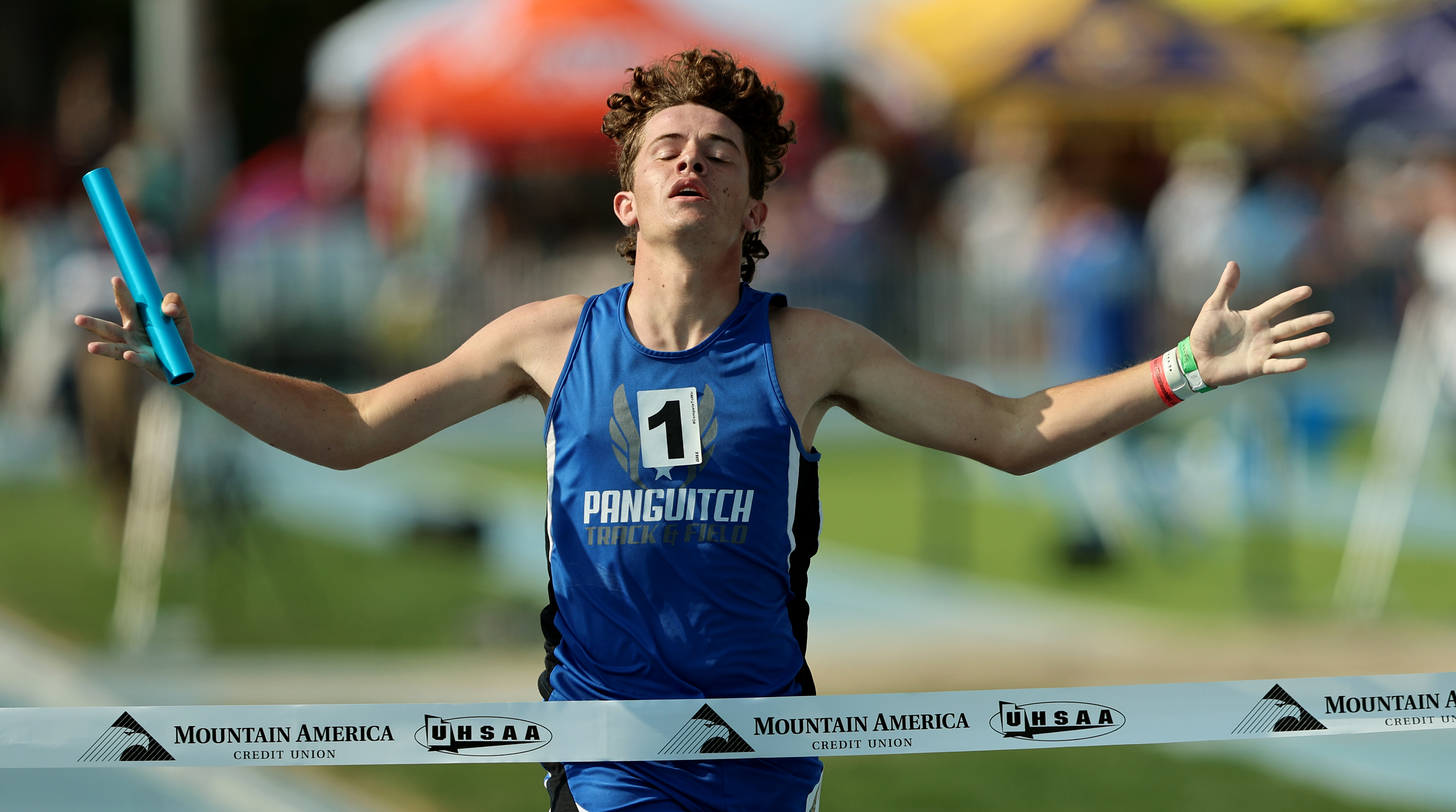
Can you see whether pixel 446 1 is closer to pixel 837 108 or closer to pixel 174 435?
pixel 837 108

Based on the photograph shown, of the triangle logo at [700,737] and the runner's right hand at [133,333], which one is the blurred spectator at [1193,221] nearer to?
the triangle logo at [700,737]

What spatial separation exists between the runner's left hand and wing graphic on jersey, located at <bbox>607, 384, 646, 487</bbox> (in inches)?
45.9

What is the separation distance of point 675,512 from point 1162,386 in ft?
3.43

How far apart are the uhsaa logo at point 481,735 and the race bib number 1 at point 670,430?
610 millimetres

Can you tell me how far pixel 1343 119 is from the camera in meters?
18.8

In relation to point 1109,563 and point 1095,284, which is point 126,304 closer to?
point 1109,563

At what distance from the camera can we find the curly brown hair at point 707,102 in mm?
3262

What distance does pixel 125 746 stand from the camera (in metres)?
3.21

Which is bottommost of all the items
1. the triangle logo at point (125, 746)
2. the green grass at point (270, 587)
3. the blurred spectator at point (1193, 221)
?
the triangle logo at point (125, 746)

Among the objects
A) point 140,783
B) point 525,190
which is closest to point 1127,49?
point 525,190

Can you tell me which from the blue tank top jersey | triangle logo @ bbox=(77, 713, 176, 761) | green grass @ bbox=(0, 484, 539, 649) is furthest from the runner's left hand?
green grass @ bbox=(0, 484, 539, 649)

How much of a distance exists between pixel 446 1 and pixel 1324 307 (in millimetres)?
11822

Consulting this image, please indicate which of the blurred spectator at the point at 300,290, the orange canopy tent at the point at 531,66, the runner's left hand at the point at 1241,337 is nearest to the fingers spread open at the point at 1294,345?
the runner's left hand at the point at 1241,337

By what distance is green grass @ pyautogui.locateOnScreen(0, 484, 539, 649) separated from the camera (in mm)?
9133
